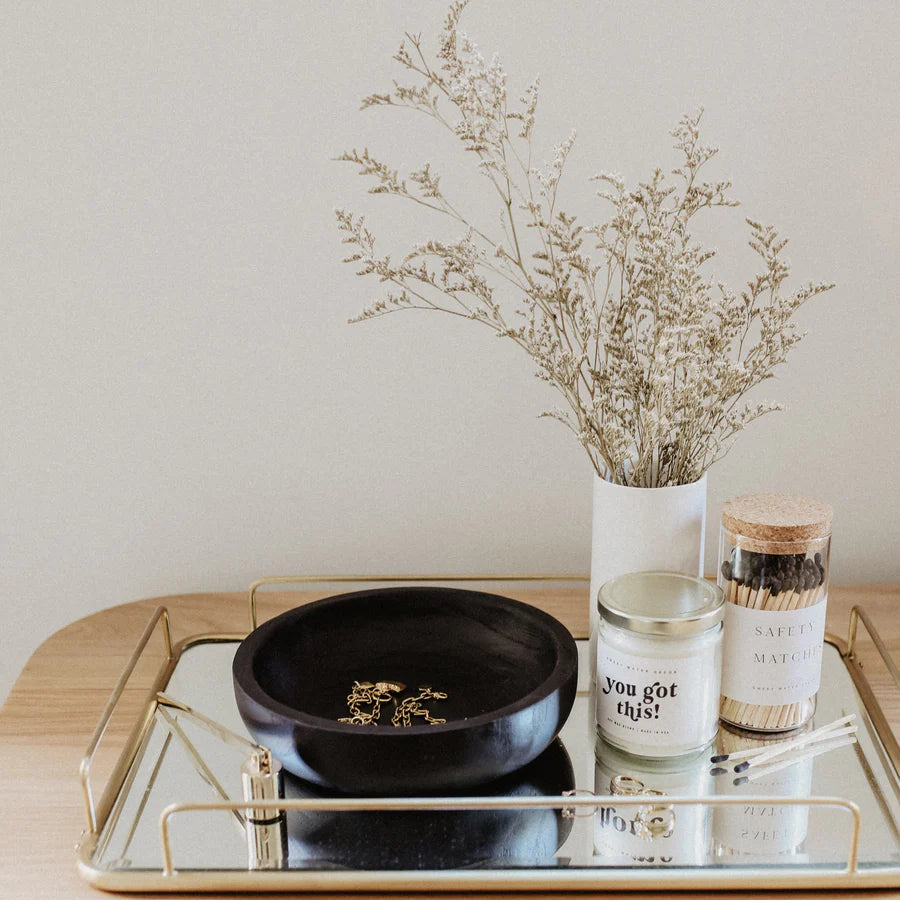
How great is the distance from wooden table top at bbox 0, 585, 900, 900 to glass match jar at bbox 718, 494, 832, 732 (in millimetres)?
102

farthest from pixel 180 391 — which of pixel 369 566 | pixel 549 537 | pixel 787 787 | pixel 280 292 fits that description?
pixel 787 787

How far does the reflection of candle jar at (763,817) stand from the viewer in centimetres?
60

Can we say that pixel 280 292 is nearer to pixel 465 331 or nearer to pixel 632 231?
pixel 465 331

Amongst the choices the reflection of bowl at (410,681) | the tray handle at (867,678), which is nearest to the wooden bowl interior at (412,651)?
the reflection of bowl at (410,681)

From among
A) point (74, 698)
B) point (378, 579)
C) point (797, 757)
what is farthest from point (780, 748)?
point (74, 698)

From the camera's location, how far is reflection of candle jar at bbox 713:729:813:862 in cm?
60

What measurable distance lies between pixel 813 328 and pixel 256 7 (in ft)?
1.83

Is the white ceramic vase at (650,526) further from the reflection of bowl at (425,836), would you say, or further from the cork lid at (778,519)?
the reflection of bowl at (425,836)

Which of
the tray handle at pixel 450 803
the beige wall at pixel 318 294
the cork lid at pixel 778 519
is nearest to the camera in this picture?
the tray handle at pixel 450 803

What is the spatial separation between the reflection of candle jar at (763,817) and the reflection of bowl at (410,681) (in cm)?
12

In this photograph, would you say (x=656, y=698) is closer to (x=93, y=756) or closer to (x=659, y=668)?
(x=659, y=668)

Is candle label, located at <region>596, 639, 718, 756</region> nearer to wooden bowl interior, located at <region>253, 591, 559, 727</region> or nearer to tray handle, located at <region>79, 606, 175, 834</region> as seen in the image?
wooden bowl interior, located at <region>253, 591, 559, 727</region>

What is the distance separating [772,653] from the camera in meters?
0.69

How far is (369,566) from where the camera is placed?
0.99m
